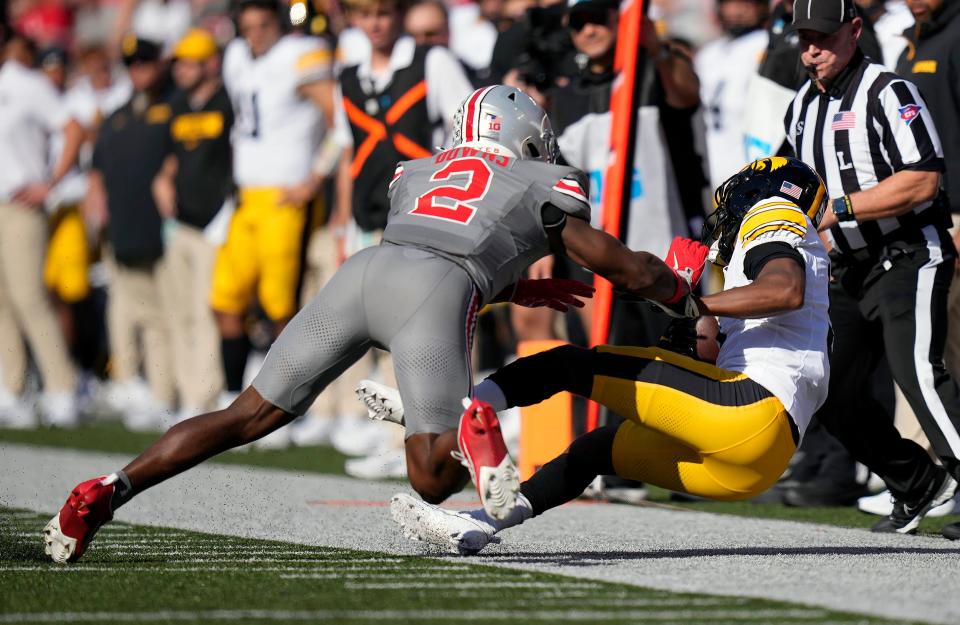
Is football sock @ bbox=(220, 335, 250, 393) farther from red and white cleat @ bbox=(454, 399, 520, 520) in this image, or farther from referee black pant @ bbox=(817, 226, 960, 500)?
red and white cleat @ bbox=(454, 399, 520, 520)

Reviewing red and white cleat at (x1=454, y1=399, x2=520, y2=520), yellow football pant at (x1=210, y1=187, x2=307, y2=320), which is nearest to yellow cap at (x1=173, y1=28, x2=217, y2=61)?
yellow football pant at (x1=210, y1=187, x2=307, y2=320)

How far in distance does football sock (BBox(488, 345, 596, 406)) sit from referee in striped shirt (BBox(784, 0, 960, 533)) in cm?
159

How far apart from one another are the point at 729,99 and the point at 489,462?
5.89m

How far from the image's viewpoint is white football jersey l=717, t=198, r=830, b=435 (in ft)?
18.2

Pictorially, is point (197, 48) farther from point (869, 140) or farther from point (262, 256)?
point (869, 140)

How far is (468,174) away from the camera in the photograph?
5.47 m

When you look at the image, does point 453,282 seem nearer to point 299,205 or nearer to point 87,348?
point 299,205

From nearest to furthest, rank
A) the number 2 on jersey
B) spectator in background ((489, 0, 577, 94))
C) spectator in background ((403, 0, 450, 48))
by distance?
1. the number 2 on jersey
2. spectator in background ((489, 0, 577, 94))
3. spectator in background ((403, 0, 450, 48))

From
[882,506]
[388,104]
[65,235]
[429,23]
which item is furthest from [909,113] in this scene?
[65,235]

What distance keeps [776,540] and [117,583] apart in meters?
2.46

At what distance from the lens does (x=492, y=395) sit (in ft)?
17.9

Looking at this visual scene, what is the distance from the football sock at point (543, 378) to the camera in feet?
18.0

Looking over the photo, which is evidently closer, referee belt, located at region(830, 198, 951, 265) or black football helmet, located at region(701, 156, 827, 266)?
black football helmet, located at region(701, 156, 827, 266)

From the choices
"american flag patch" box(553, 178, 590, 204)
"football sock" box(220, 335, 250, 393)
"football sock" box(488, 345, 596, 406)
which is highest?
"american flag patch" box(553, 178, 590, 204)
